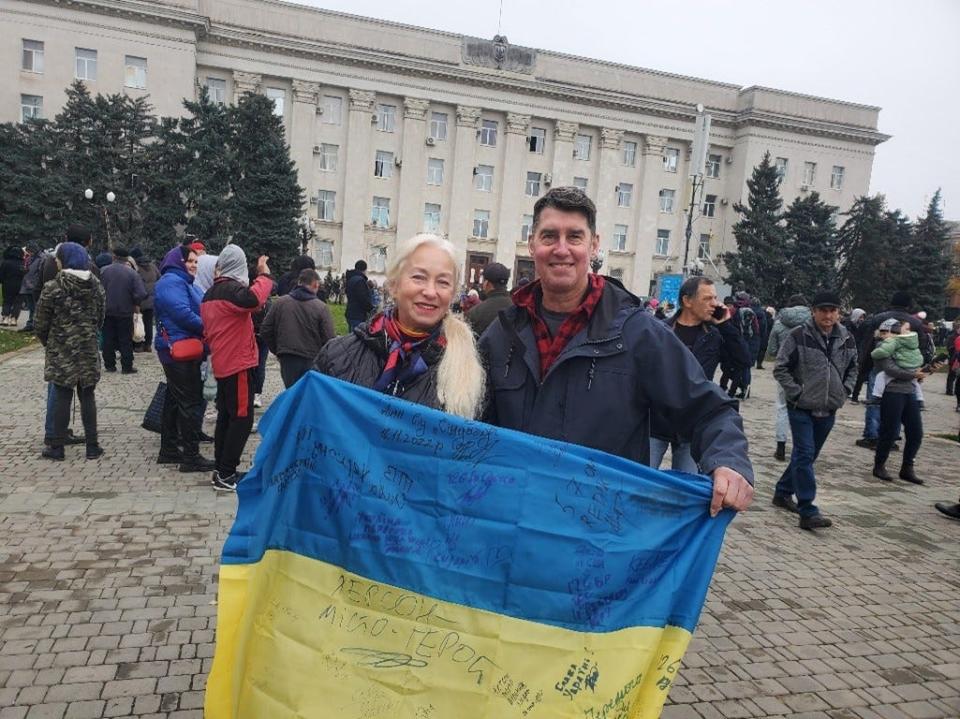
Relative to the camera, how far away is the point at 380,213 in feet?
179

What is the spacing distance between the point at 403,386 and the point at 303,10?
57.9m

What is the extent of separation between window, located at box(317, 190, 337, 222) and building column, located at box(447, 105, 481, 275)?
9.31 meters

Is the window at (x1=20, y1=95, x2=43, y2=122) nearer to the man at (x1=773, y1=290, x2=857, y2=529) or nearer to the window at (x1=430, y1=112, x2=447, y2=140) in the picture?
the window at (x1=430, y1=112, x2=447, y2=140)

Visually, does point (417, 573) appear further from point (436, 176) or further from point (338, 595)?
point (436, 176)

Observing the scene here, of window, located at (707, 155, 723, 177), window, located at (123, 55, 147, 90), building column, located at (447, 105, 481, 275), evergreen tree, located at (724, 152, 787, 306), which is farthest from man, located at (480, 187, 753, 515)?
window, located at (707, 155, 723, 177)

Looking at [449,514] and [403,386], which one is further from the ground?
[403,386]

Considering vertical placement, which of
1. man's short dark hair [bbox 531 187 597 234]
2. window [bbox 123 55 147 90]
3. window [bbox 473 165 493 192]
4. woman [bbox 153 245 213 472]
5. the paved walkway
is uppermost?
window [bbox 123 55 147 90]

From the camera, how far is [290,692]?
2.29 metres

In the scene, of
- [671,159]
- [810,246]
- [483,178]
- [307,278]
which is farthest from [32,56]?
[810,246]

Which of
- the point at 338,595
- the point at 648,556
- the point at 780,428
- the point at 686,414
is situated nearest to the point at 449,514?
the point at 338,595

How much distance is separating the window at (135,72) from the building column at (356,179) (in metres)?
14.5

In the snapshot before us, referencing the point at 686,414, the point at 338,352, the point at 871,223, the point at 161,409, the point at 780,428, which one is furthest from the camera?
the point at 871,223

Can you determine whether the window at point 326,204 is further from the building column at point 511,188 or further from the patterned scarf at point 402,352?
the patterned scarf at point 402,352

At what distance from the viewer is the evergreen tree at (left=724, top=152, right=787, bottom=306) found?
51.4 metres
